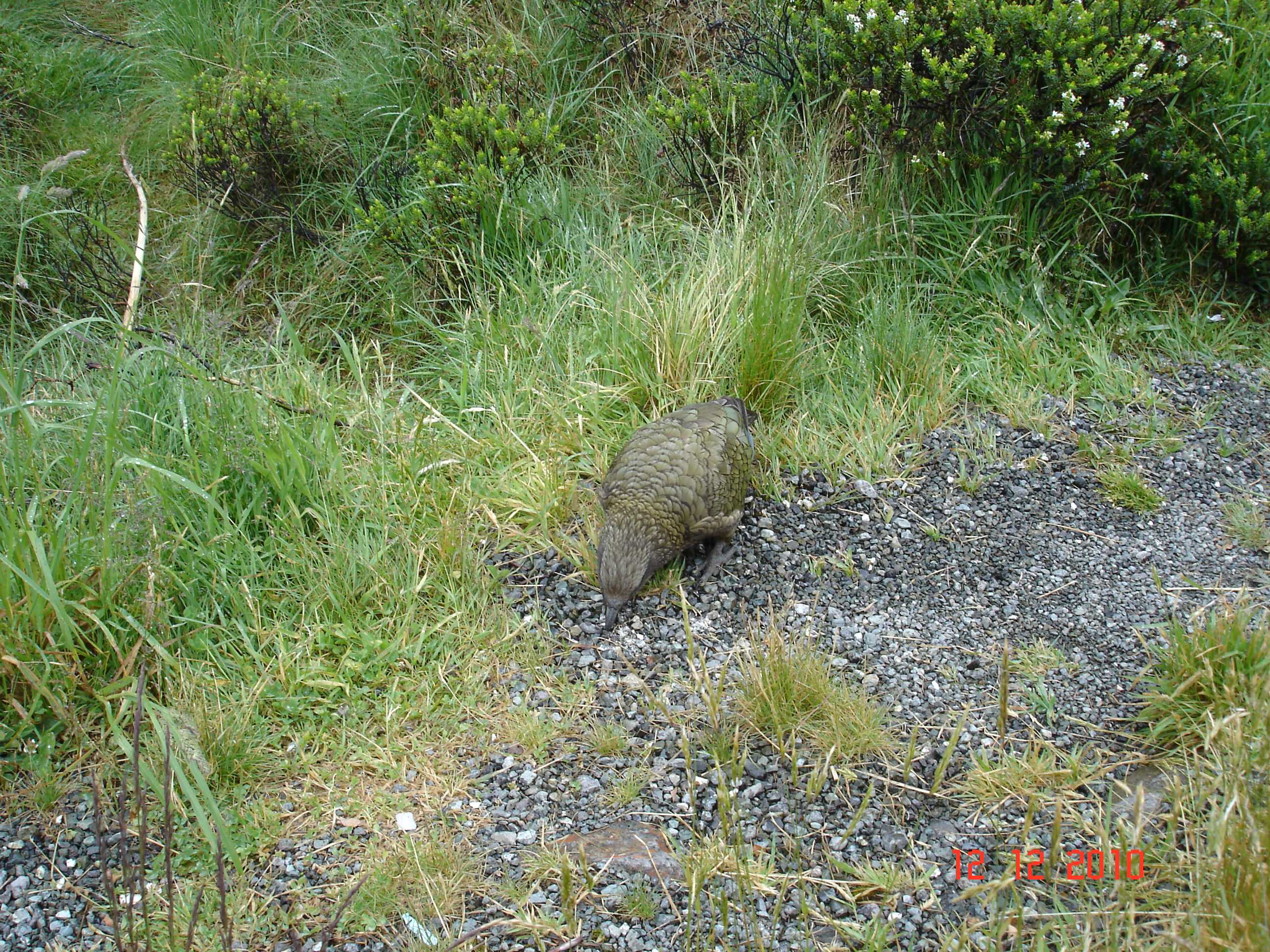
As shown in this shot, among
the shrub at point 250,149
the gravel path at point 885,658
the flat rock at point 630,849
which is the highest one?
the shrub at point 250,149

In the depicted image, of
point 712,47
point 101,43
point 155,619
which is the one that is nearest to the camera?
point 155,619

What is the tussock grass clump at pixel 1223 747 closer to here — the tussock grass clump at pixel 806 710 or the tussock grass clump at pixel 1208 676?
the tussock grass clump at pixel 1208 676

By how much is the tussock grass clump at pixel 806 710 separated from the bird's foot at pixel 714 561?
2.24ft

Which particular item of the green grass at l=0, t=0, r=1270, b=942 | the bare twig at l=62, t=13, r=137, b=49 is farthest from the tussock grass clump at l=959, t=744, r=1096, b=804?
the bare twig at l=62, t=13, r=137, b=49

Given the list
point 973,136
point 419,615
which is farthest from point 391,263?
point 973,136

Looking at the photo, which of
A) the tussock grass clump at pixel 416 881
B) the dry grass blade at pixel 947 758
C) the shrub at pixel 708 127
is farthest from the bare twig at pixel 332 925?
the shrub at pixel 708 127

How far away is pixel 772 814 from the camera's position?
3.02 metres

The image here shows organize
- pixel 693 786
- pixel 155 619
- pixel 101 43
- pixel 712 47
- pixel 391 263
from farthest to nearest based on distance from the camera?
pixel 101 43 → pixel 712 47 → pixel 391 263 → pixel 155 619 → pixel 693 786

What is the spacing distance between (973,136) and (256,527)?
3.86 m

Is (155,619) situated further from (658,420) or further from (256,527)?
(658,420)

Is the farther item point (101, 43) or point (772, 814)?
point (101, 43)

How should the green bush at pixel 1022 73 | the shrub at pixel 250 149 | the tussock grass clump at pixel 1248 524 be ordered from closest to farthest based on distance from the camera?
the tussock grass clump at pixel 1248 524
the green bush at pixel 1022 73
the shrub at pixel 250 149
